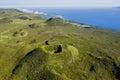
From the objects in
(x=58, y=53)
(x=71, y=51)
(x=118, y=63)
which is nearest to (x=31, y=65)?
(x=58, y=53)

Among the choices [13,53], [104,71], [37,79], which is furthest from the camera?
[13,53]

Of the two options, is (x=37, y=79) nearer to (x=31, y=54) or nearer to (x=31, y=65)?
(x=31, y=65)

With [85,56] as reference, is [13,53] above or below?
below

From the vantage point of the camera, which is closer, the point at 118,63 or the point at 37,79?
the point at 37,79

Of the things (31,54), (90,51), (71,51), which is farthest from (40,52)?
(90,51)

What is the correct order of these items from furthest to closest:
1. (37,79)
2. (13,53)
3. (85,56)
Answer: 1. (13,53)
2. (85,56)
3. (37,79)

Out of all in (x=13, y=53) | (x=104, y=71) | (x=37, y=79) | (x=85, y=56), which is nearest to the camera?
(x=37, y=79)

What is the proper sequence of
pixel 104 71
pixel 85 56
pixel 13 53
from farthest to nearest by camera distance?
pixel 13 53
pixel 85 56
pixel 104 71

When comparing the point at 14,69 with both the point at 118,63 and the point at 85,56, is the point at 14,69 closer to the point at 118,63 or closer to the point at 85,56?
the point at 85,56

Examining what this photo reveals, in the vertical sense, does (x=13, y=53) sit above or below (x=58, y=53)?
below
